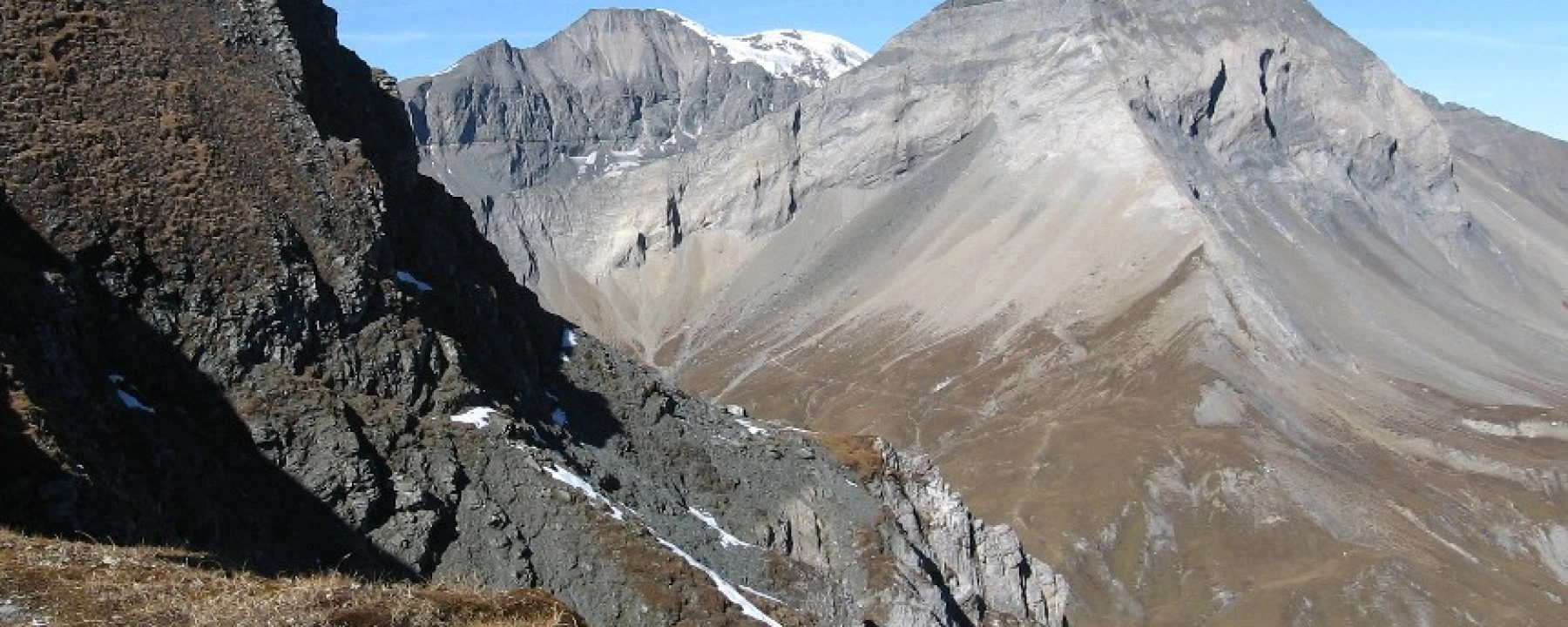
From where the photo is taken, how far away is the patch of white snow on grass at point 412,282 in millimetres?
60975

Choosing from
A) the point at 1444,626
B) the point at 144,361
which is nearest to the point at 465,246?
the point at 144,361

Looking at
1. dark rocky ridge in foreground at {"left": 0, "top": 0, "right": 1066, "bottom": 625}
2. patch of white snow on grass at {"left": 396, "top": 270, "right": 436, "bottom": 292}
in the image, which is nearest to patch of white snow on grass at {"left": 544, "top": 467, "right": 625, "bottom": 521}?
dark rocky ridge in foreground at {"left": 0, "top": 0, "right": 1066, "bottom": 625}

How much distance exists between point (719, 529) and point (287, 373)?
24.3 m

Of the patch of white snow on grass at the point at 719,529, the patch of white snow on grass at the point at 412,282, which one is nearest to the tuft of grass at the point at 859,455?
the patch of white snow on grass at the point at 719,529

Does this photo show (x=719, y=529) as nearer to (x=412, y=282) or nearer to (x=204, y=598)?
(x=412, y=282)

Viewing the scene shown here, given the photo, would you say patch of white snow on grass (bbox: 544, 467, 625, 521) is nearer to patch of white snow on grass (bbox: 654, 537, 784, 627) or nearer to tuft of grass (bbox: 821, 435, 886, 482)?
patch of white snow on grass (bbox: 654, 537, 784, 627)

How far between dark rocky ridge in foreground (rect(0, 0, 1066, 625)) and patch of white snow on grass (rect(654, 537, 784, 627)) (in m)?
0.25

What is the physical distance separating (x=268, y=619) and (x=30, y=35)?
44.3 meters

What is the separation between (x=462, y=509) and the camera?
53344mm

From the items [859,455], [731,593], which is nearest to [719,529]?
[731,593]

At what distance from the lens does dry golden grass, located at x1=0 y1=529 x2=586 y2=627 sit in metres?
17.3

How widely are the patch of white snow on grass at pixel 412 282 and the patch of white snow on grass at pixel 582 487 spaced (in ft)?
39.2

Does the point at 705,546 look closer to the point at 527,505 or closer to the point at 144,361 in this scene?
the point at 527,505

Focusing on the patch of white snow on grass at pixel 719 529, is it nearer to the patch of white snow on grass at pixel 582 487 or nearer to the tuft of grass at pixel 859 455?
the patch of white snow on grass at pixel 582 487
